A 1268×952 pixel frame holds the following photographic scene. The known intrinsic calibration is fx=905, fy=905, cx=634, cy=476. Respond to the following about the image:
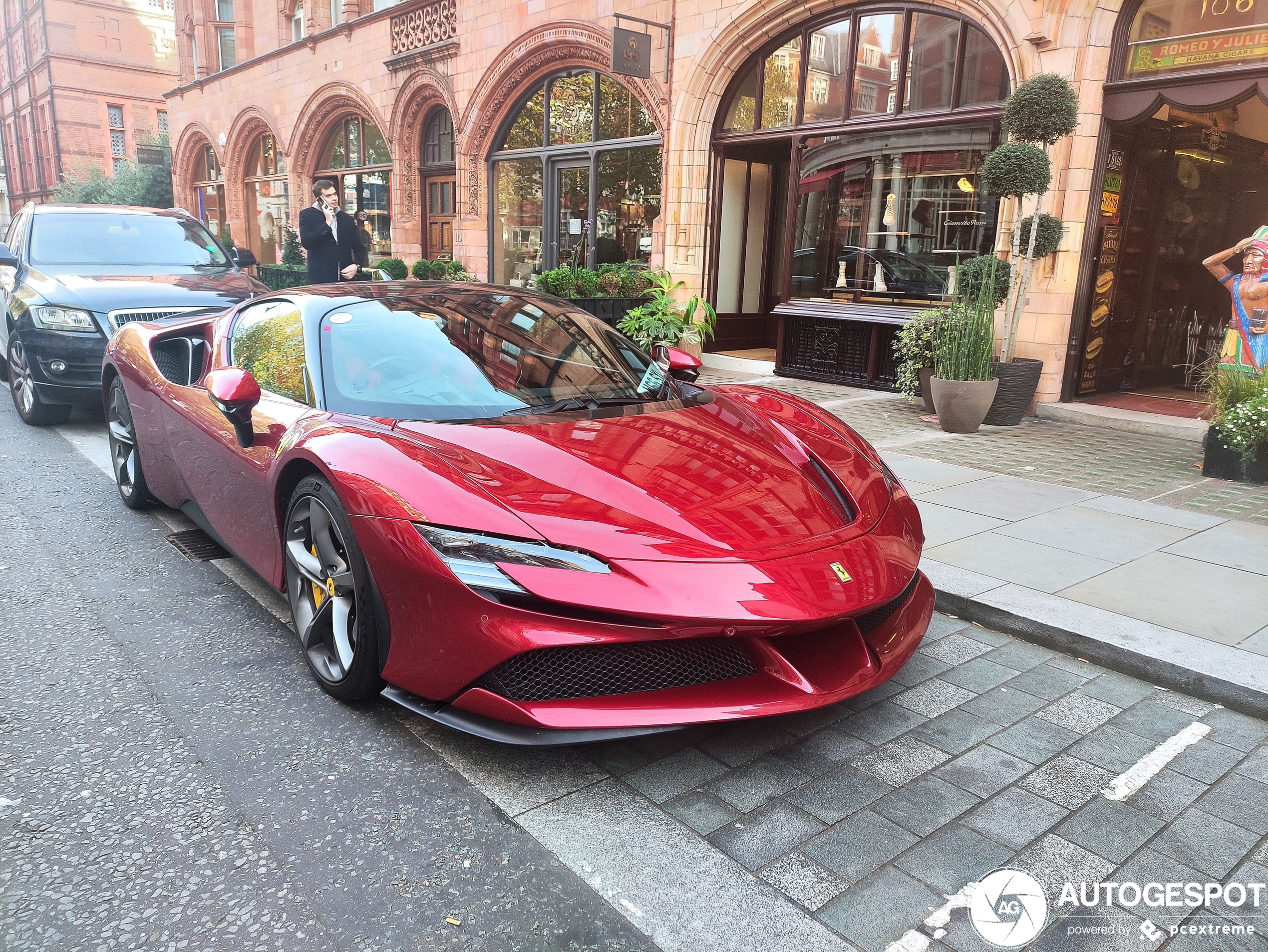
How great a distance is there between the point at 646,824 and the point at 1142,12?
8.86 meters

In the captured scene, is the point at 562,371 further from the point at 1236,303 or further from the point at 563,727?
the point at 1236,303

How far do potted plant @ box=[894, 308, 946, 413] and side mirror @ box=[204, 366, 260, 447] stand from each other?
6.33 meters

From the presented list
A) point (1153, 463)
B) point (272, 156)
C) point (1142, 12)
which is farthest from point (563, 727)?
point (272, 156)

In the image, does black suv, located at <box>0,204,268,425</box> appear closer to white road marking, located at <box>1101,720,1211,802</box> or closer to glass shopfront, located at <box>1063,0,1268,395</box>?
white road marking, located at <box>1101,720,1211,802</box>

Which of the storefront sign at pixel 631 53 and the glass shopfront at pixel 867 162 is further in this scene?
the storefront sign at pixel 631 53

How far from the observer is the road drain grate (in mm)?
4508

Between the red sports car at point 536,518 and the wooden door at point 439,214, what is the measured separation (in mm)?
14620

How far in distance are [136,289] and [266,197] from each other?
1950 cm

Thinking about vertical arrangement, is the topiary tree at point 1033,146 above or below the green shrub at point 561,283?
above

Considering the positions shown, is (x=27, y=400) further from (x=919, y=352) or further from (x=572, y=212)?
(x=572, y=212)

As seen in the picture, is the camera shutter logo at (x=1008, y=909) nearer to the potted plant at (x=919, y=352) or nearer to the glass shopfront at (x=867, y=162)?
the potted plant at (x=919, y=352)

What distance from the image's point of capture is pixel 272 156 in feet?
80.4

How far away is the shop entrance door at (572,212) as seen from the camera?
14.7m

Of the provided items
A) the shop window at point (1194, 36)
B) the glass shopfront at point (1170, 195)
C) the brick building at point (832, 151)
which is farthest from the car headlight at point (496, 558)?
the shop window at point (1194, 36)
